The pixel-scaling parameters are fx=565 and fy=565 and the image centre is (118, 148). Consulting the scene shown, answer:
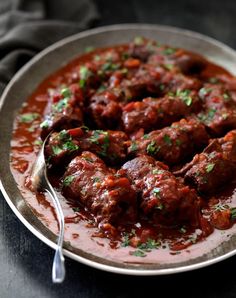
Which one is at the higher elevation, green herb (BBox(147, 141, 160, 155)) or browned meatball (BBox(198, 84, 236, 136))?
browned meatball (BBox(198, 84, 236, 136))

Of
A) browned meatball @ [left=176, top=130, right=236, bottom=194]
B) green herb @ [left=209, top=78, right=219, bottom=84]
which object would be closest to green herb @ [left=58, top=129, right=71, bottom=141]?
browned meatball @ [left=176, top=130, right=236, bottom=194]

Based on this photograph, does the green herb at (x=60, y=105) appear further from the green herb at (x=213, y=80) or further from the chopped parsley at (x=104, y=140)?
the green herb at (x=213, y=80)

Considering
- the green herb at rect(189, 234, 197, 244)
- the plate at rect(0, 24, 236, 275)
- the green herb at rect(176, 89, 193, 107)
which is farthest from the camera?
the green herb at rect(176, 89, 193, 107)

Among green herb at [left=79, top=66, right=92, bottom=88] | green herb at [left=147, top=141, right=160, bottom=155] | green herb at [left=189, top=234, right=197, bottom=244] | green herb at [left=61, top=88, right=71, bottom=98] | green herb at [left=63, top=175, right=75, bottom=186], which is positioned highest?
green herb at [left=79, top=66, right=92, bottom=88]

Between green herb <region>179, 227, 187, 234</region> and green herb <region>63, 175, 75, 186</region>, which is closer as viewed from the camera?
green herb <region>179, 227, 187, 234</region>

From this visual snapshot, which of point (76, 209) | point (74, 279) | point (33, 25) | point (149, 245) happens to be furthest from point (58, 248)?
point (33, 25)

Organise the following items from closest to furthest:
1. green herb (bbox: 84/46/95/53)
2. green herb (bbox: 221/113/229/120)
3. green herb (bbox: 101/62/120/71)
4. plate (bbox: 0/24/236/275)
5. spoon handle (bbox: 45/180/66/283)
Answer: spoon handle (bbox: 45/180/66/283) < plate (bbox: 0/24/236/275) < green herb (bbox: 221/113/229/120) < green herb (bbox: 101/62/120/71) < green herb (bbox: 84/46/95/53)

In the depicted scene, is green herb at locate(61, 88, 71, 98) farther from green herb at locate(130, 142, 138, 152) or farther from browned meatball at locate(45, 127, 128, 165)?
green herb at locate(130, 142, 138, 152)

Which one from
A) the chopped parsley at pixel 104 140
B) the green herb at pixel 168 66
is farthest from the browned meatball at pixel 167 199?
the green herb at pixel 168 66
